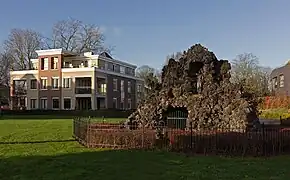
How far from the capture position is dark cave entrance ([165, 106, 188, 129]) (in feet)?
72.1

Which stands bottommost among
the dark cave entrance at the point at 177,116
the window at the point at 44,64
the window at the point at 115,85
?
the dark cave entrance at the point at 177,116

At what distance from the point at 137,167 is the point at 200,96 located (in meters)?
9.67

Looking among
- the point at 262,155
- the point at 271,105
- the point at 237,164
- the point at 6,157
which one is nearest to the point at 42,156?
the point at 6,157

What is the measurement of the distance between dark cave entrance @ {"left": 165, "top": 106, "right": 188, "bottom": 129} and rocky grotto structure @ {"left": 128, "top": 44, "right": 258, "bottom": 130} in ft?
0.48

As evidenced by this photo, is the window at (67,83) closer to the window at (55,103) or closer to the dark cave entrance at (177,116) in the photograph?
the window at (55,103)

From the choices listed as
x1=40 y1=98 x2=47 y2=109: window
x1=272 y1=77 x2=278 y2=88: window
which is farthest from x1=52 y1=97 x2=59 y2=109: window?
x1=272 y1=77 x2=278 y2=88: window

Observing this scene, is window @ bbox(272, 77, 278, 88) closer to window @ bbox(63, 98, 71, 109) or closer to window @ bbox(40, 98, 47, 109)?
window @ bbox(63, 98, 71, 109)

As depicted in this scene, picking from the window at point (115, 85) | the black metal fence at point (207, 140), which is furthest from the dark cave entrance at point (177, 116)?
the window at point (115, 85)

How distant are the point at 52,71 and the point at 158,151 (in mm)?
52763

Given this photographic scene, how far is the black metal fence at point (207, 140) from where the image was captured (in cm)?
1512

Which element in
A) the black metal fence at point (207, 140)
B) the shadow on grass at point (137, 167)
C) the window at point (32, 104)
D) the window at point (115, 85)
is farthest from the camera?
the window at point (115, 85)

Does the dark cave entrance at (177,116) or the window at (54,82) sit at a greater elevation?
the window at (54,82)

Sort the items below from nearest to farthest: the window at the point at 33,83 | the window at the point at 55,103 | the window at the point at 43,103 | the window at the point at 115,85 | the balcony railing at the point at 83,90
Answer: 1. the balcony railing at the point at 83,90
2. the window at the point at 55,103
3. the window at the point at 43,103
4. the window at the point at 33,83
5. the window at the point at 115,85

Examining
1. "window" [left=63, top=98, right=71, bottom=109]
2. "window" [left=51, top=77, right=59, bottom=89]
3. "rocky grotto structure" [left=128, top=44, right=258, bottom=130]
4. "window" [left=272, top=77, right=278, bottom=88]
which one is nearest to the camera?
"rocky grotto structure" [left=128, top=44, right=258, bottom=130]
